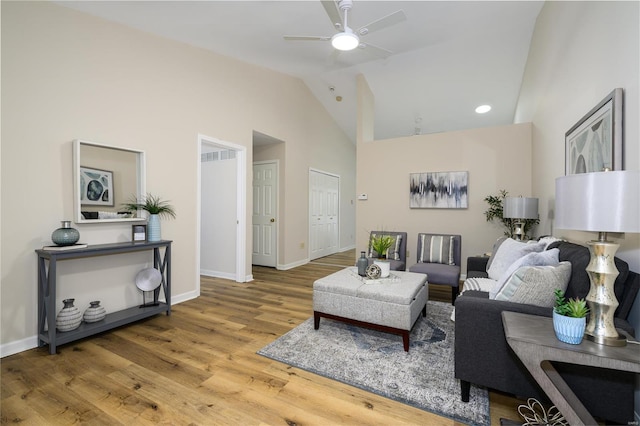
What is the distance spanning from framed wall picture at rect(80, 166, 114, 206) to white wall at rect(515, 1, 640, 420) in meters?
3.99

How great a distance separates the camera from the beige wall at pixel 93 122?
2252 millimetres

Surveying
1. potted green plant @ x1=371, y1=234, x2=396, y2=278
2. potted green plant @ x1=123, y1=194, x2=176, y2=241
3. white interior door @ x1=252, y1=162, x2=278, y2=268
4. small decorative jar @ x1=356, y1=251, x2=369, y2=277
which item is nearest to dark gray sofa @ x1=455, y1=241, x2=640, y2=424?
potted green plant @ x1=371, y1=234, x2=396, y2=278

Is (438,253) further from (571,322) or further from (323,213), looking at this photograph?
(323,213)

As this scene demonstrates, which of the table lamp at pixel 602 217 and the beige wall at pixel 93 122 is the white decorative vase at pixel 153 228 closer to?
the beige wall at pixel 93 122

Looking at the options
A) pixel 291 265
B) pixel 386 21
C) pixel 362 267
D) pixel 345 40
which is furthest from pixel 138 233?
pixel 386 21

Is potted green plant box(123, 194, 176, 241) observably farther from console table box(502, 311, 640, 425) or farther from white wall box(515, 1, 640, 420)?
white wall box(515, 1, 640, 420)

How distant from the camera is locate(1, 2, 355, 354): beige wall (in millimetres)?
2252

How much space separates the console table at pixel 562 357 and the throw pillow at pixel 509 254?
1.25 metres

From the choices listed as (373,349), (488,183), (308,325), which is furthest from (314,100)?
(373,349)

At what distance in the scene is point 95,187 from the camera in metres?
2.71

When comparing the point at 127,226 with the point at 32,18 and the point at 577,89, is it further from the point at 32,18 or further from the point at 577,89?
the point at 577,89

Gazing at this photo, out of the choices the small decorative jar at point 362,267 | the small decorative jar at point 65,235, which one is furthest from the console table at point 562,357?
the small decorative jar at point 65,235

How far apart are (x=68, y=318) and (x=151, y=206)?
118cm

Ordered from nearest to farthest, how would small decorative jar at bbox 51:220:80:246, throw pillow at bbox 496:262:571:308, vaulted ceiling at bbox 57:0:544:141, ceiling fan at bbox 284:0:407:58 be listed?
throw pillow at bbox 496:262:571:308 < small decorative jar at bbox 51:220:80:246 < ceiling fan at bbox 284:0:407:58 < vaulted ceiling at bbox 57:0:544:141
